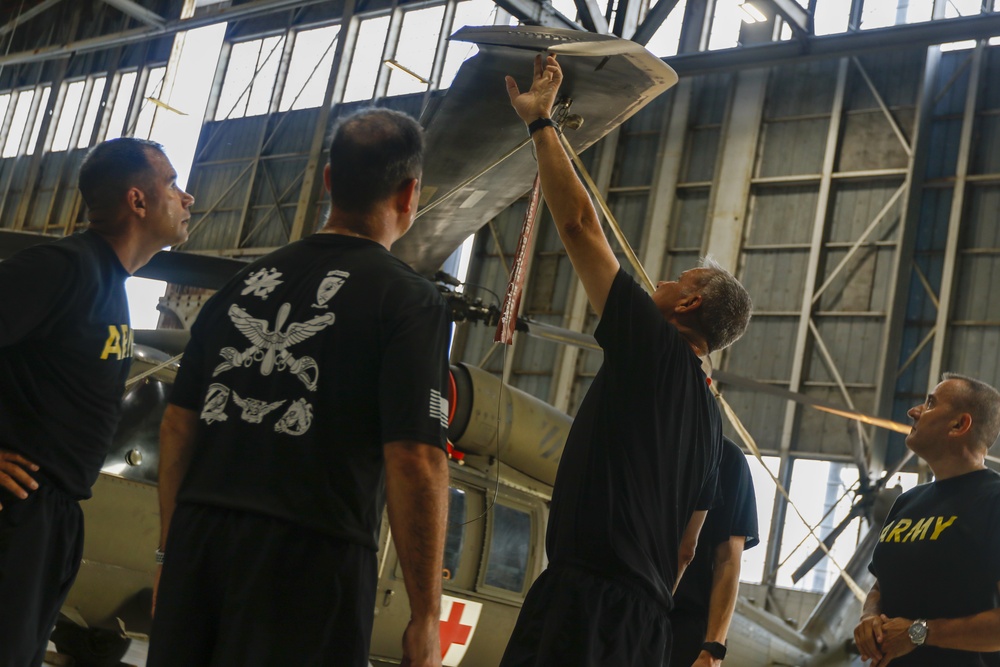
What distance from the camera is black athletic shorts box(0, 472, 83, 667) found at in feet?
8.80

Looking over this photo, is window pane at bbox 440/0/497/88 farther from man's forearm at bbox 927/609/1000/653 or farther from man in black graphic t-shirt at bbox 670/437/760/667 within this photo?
man's forearm at bbox 927/609/1000/653

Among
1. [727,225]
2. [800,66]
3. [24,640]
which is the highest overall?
[800,66]

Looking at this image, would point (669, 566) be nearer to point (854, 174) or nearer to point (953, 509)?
point (953, 509)

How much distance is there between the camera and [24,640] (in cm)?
271

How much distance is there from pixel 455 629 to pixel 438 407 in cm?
527

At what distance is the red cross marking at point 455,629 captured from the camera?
22.9 ft

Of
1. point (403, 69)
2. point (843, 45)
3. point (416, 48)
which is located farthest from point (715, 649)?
point (416, 48)

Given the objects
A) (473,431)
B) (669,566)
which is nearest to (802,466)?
(473,431)

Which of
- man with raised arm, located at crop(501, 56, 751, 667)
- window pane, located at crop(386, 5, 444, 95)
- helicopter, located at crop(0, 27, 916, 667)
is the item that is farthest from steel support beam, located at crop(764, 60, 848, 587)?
man with raised arm, located at crop(501, 56, 751, 667)

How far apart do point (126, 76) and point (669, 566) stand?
25.2m

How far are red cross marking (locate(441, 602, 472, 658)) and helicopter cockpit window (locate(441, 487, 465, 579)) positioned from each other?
229mm

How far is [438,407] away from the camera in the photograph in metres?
2.15

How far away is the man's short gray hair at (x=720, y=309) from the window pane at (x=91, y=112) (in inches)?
978

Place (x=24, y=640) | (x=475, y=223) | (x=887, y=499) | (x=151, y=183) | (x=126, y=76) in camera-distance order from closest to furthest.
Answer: (x=24, y=640) < (x=151, y=183) < (x=475, y=223) < (x=887, y=499) < (x=126, y=76)
